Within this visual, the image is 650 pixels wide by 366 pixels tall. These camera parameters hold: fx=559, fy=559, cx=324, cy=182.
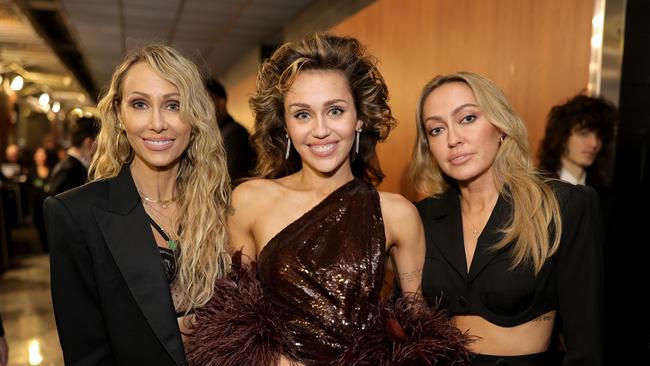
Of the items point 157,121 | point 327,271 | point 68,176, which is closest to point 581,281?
point 327,271

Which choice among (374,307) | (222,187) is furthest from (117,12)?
(374,307)

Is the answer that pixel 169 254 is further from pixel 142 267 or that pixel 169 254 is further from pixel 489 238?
pixel 489 238

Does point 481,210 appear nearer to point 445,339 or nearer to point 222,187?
point 445,339

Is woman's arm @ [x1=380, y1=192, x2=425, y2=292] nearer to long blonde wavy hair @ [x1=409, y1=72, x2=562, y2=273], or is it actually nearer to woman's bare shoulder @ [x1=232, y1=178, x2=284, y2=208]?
long blonde wavy hair @ [x1=409, y1=72, x2=562, y2=273]

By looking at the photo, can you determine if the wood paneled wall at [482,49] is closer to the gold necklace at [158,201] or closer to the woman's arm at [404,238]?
the woman's arm at [404,238]

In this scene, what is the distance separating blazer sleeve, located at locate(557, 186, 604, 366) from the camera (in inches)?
70.8

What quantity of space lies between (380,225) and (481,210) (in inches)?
16.9

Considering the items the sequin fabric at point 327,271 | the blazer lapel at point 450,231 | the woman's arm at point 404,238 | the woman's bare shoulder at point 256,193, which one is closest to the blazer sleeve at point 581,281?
the blazer lapel at point 450,231

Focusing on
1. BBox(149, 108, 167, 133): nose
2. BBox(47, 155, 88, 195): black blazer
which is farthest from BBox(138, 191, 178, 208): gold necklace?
BBox(47, 155, 88, 195): black blazer

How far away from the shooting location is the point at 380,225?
1.91m

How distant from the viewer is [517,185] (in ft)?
6.52

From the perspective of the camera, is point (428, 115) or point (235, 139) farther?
point (235, 139)

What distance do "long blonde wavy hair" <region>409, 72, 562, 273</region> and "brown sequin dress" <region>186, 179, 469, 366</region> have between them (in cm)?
39

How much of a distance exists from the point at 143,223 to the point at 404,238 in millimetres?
889
